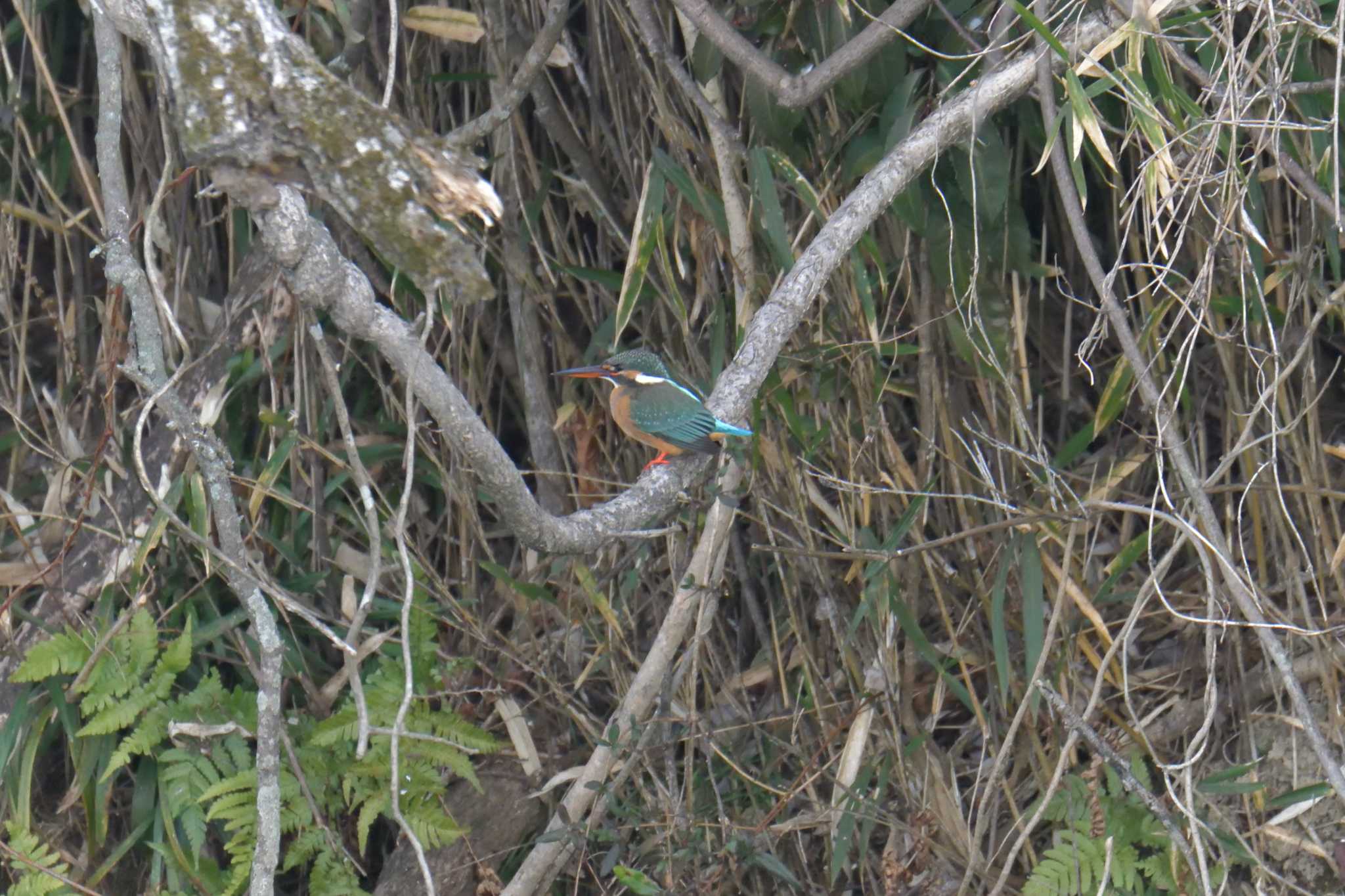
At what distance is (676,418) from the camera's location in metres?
2.71

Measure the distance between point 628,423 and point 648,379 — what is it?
12cm

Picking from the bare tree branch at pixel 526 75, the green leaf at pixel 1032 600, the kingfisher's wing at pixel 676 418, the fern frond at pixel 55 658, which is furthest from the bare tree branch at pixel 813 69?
the fern frond at pixel 55 658

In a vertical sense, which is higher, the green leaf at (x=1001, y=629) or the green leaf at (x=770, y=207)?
the green leaf at (x=770, y=207)

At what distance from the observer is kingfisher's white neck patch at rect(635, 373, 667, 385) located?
2.92 meters

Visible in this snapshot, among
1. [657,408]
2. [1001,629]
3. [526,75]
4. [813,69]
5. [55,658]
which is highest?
[526,75]

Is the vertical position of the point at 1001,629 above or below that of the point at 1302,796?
above

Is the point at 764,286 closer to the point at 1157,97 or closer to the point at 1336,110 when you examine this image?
the point at 1157,97

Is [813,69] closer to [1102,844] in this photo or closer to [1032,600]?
A: [1032,600]

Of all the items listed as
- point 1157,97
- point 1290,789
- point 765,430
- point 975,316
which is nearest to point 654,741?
point 765,430

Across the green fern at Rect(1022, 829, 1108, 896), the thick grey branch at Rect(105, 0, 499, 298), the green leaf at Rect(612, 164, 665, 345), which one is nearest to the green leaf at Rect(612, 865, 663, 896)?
the green fern at Rect(1022, 829, 1108, 896)

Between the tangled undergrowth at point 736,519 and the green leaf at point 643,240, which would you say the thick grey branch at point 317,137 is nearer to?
the tangled undergrowth at point 736,519

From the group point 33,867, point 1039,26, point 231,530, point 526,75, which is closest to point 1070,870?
point 1039,26

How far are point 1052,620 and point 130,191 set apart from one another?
253 cm

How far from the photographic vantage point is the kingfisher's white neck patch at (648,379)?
292cm
